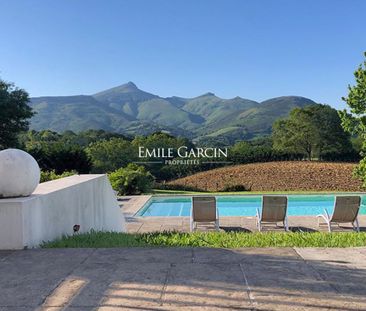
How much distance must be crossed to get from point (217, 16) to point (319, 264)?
19.2 meters

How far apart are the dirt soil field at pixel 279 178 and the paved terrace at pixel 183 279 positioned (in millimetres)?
19830

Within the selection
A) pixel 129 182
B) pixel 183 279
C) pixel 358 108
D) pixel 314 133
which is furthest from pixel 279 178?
pixel 183 279

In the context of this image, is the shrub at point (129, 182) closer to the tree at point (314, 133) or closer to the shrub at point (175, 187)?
the shrub at point (175, 187)

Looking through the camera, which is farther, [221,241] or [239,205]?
[239,205]

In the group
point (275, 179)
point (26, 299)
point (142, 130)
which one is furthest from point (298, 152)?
point (142, 130)

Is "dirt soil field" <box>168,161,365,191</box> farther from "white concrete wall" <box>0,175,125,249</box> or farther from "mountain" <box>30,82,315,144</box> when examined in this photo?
"mountain" <box>30,82,315,144</box>

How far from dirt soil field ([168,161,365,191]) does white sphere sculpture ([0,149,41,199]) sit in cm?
1952

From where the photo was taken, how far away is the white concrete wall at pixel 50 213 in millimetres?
3949

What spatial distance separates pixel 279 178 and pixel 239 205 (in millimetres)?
10377

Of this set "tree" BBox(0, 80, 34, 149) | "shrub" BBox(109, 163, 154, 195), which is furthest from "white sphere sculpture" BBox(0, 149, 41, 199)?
"tree" BBox(0, 80, 34, 149)

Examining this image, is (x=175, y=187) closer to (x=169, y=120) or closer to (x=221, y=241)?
(x=221, y=241)

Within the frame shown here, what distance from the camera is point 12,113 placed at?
67.8 ft

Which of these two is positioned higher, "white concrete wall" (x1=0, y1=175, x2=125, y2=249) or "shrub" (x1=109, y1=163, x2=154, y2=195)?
"white concrete wall" (x1=0, y1=175, x2=125, y2=249)

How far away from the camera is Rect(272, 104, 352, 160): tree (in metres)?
37.4
